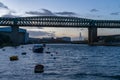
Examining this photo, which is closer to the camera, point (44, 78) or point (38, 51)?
point (44, 78)

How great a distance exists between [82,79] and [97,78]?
5.63ft

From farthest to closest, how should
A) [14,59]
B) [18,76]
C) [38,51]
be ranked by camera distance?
[38,51] → [14,59] → [18,76]

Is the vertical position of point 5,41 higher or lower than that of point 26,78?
lower

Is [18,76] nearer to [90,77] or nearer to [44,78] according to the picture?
[44,78]

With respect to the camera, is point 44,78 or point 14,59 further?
point 14,59

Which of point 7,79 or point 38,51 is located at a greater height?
point 7,79

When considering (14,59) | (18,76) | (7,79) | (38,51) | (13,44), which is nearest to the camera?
(7,79)

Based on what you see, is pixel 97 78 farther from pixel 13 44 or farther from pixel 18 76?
pixel 13 44

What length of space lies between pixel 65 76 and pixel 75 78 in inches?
70.0

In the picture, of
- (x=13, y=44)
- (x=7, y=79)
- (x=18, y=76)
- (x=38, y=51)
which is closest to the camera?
(x=7, y=79)

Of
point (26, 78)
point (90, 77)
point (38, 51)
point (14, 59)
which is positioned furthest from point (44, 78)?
point (38, 51)

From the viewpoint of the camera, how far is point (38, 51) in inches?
4333

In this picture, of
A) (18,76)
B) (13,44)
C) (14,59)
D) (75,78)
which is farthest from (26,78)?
(13,44)

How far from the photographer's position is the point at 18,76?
41.5 m
